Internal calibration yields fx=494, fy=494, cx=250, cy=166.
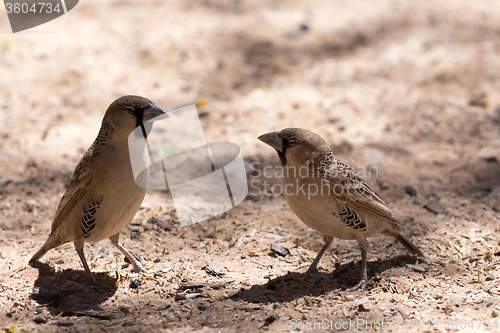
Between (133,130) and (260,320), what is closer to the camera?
(260,320)

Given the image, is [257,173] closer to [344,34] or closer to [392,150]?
[392,150]

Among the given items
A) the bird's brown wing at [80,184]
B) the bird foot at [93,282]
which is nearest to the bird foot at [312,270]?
the bird foot at [93,282]

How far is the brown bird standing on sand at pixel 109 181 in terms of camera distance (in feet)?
13.6

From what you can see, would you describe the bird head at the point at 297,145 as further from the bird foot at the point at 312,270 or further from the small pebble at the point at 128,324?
the small pebble at the point at 128,324

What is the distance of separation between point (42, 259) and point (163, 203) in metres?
1.55

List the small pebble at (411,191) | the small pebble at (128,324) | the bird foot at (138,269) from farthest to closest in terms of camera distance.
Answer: the small pebble at (411,191), the bird foot at (138,269), the small pebble at (128,324)

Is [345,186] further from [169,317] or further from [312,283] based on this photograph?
[169,317]

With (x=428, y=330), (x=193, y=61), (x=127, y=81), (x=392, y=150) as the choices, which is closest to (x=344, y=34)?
(x=193, y=61)

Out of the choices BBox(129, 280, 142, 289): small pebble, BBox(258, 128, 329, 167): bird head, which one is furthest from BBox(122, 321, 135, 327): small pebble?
BBox(258, 128, 329, 167): bird head

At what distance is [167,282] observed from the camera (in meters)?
4.43

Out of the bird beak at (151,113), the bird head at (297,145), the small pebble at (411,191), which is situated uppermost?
the bird beak at (151,113)

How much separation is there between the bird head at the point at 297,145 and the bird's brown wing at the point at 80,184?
5.17 feet

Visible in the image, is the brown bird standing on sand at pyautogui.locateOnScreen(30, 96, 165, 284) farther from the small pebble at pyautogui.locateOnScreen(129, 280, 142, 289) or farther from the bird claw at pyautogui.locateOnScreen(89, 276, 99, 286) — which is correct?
the small pebble at pyautogui.locateOnScreen(129, 280, 142, 289)

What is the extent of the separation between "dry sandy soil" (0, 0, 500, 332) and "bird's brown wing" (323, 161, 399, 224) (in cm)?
57
